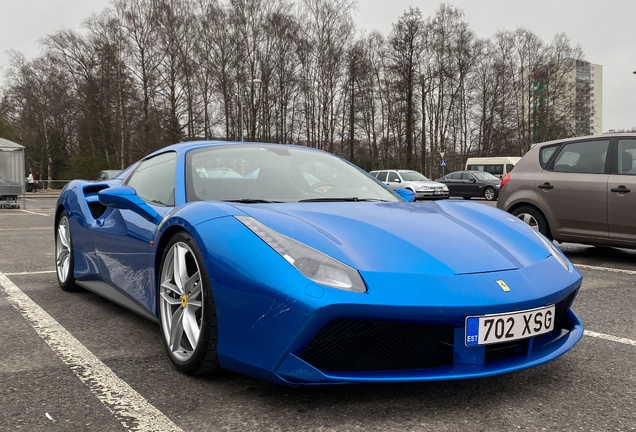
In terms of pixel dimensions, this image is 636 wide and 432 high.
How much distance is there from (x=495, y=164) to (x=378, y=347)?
3468cm

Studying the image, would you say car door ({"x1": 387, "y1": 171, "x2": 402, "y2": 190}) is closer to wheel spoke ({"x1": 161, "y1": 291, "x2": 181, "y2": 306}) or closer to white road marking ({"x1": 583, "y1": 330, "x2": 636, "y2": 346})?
white road marking ({"x1": 583, "y1": 330, "x2": 636, "y2": 346})

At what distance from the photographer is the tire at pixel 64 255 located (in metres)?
4.51

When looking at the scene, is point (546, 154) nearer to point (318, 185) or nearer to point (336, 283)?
point (318, 185)

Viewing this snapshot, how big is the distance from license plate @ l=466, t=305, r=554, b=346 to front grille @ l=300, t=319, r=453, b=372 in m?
0.09

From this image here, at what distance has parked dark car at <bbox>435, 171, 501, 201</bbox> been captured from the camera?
2711cm

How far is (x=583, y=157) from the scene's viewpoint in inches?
264

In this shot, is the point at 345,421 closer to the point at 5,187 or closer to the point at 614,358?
the point at 614,358

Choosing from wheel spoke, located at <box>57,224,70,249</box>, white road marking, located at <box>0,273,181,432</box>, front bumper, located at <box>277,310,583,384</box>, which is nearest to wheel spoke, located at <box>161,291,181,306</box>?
white road marking, located at <box>0,273,181,432</box>

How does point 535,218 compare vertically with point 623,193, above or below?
below

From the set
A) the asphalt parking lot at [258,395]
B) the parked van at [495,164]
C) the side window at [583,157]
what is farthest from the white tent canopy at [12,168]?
the parked van at [495,164]

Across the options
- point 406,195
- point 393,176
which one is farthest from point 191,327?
point 393,176

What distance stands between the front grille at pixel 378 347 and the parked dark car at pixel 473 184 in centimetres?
2575

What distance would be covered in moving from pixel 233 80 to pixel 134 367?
3577 cm

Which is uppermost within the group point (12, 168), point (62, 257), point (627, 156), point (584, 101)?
point (584, 101)
